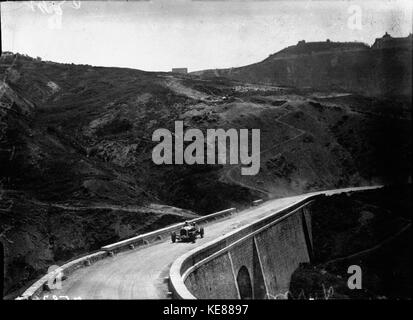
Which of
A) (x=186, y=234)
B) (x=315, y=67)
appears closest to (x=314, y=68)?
(x=315, y=67)

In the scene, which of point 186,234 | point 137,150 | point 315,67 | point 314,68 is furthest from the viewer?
point 315,67

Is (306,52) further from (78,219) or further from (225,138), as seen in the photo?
(78,219)

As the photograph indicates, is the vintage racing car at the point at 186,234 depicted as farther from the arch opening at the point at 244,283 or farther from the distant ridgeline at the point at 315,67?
the distant ridgeline at the point at 315,67

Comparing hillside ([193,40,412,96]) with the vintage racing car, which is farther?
hillside ([193,40,412,96])

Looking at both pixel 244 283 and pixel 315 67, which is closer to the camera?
pixel 244 283

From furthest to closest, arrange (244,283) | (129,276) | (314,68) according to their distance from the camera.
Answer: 1. (314,68)
2. (244,283)
3. (129,276)

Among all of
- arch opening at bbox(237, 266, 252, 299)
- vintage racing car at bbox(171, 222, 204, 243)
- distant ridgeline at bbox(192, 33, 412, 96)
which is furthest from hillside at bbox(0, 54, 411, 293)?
distant ridgeline at bbox(192, 33, 412, 96)

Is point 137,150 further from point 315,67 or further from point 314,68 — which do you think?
point 315,67

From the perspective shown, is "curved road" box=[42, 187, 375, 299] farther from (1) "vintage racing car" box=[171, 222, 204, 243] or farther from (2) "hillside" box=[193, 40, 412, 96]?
(2) "hillside" box=[193, 40, 412, 96]
